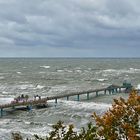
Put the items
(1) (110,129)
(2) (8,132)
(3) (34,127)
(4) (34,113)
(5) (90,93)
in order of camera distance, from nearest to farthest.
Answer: (1) (110,129) < (2) (8,132) < (3) (34,127) < (4) (34,113) < (5) (90,93)

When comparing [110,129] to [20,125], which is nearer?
[110,129]

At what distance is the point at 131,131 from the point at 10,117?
138ft

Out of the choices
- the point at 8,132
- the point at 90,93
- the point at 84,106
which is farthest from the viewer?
the point at 90,93

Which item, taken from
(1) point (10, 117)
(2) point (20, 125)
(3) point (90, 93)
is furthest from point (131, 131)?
(3) point (90, 93)

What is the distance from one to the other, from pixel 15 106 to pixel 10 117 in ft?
23.7

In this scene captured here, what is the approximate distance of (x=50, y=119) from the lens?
51.8 meters

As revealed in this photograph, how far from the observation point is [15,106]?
6188cm

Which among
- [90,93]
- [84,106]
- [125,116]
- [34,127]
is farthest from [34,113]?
[125,116]

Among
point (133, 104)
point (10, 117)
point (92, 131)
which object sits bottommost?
point (10, 117)

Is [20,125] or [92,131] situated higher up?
[92,131]

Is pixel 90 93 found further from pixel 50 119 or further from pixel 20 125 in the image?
pixel 20 125

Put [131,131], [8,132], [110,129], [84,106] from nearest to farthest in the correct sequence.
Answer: [131,131]
[110,129]
[8,132]
[84,106]

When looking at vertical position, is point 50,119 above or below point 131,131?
below

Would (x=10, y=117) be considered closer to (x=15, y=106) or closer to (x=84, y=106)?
(x=15, y=106)
